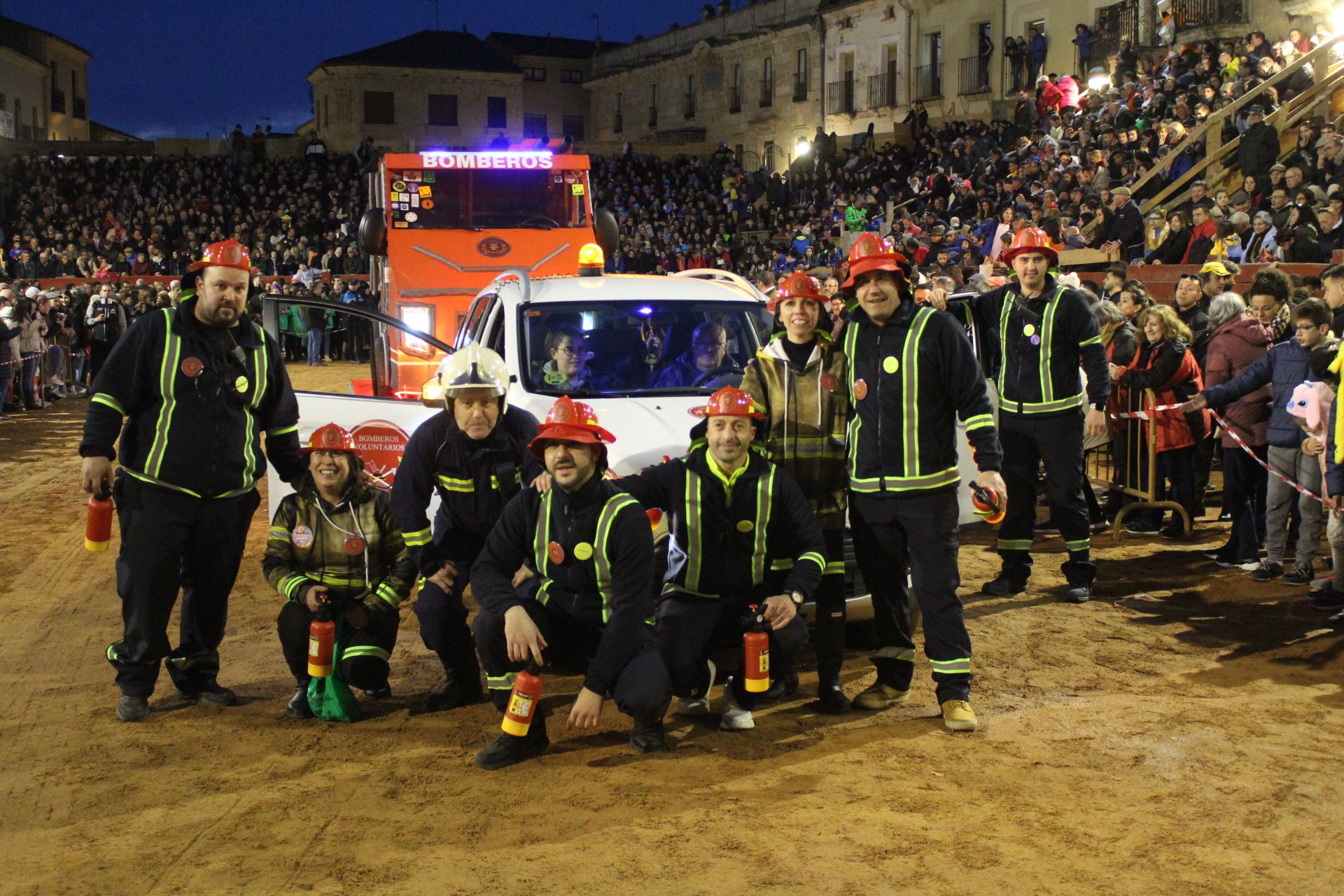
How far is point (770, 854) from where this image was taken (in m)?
4.33

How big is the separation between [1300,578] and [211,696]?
6.39m

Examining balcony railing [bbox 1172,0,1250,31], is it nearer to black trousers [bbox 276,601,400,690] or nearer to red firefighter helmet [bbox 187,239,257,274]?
red firefighter helmet [bbox 187,239,257,274]

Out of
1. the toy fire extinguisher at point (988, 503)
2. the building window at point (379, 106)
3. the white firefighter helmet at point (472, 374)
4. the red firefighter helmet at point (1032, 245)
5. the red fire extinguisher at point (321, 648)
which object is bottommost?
the red fire extinguisher at point (321, 648)

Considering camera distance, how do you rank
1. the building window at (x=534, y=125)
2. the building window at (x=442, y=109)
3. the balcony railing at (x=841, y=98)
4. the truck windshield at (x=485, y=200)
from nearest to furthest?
the truck windshield at (x=485, y=200)
the balcony railing at (x=841, y=98)
the building window at (x=442, y=109)
the building window at (x=534, y=125)

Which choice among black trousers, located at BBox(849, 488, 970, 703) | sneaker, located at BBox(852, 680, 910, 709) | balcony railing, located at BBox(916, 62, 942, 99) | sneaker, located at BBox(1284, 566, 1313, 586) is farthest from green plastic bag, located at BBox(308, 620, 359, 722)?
balcony railing, located at BBox(916, 62, 942, 99)

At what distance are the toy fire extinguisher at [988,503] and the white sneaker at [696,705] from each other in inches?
54.1

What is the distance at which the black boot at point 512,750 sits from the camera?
5207mm

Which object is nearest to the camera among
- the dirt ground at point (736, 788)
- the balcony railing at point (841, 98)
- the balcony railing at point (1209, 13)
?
the dirt ground at point (736, 788)

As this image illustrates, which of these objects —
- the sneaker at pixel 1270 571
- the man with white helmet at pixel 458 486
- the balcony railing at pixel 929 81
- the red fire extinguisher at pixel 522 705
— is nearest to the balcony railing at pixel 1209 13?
the balcony railing at pixel 929 81

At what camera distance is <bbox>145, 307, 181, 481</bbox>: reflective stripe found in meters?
5.77

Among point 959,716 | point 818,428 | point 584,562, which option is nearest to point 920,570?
point 959,716

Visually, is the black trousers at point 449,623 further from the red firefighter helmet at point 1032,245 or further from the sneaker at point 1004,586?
the red firefighter helmet at point 1032,245

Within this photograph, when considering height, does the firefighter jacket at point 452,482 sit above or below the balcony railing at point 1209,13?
below

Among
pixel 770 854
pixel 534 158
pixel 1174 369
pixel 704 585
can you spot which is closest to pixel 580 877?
pixel 770 854
